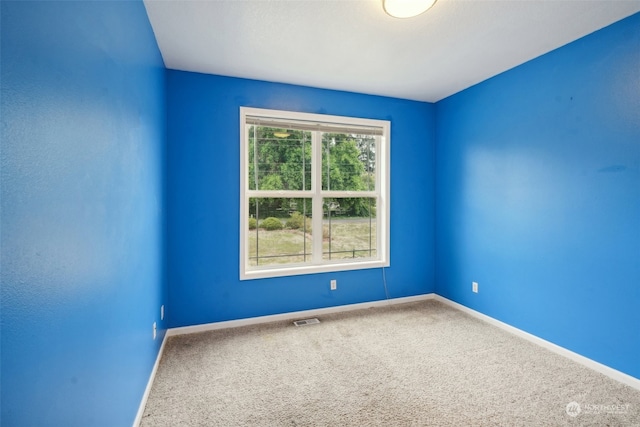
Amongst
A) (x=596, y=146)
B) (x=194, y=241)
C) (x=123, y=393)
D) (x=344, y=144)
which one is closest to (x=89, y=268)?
(x=123, y=393)

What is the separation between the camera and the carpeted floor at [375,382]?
5.93ft

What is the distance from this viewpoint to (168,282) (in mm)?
2912

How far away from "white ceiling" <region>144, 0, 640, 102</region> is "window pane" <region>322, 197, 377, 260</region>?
1.35 meters

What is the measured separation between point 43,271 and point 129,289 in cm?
89

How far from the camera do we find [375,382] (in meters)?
2.15

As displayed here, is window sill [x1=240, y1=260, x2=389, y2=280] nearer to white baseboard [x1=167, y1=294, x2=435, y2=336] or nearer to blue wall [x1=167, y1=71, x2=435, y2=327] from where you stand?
blue wall [x1=167, y1=71, x2=435, y2=327]

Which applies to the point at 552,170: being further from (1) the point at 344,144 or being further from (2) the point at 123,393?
(2) the point at 123,393

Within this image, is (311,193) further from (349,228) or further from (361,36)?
(361,36)

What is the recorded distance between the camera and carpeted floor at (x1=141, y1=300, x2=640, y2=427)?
1809 mm

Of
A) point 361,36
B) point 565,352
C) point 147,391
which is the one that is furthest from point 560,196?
point 147,391

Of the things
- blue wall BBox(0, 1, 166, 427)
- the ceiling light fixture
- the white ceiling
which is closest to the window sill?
blue wall BBox(0, 1, 166, 427)

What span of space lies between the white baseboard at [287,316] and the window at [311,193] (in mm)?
438

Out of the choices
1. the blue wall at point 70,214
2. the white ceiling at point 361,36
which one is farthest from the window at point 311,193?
the blue wall at point 70,214

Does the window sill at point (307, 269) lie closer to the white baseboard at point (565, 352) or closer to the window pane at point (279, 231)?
the window pane at point (279, 231)
